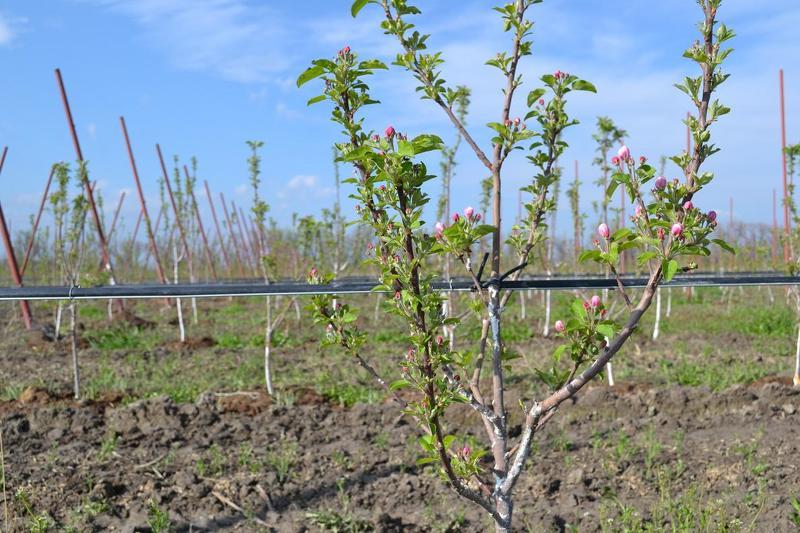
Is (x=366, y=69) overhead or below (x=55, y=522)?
overhead

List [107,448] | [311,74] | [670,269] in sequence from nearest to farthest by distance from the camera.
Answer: [670,269], [311,74], [107,448]

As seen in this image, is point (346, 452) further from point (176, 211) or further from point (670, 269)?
point (176, 211)

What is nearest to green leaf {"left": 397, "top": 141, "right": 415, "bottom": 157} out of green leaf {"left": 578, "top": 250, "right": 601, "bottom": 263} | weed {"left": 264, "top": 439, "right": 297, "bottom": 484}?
green leaf {"left": 578, "top": 250, "right": 601, "bottom": 263}

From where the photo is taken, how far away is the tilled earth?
3.23 meters

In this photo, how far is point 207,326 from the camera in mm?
10180

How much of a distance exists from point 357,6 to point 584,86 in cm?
74

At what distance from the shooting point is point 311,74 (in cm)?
209

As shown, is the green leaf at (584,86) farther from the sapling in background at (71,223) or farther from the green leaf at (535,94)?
the sapling in background at (71,223)

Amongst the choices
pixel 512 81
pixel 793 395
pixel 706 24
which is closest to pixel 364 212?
pixel 512 81

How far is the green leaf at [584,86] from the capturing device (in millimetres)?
2340

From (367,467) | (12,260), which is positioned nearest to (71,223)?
(12,260)

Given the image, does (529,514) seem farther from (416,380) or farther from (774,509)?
(416,380)

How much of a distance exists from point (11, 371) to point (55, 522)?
173 inches

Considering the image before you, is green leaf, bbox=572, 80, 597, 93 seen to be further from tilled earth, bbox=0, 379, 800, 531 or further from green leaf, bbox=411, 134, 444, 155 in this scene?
tilled earth, bbox=0, 379, 800, 531
